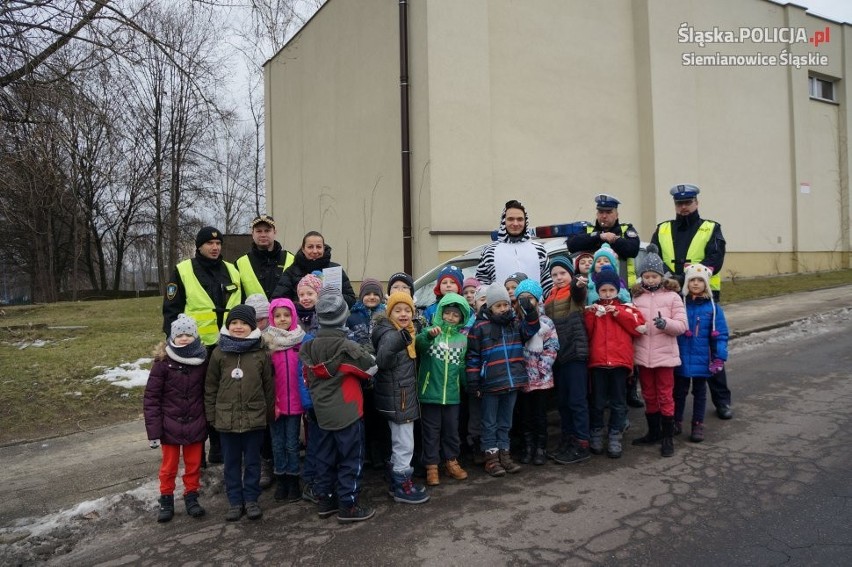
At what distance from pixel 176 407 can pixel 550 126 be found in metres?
11.0

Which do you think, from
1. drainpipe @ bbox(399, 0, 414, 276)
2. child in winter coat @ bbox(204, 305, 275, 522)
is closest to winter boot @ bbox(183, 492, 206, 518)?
child in winter coat @ bbox(204, 305, 275, 522)

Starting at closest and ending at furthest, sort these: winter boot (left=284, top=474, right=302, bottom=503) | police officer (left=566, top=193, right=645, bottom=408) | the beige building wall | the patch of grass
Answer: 1. winter boot (left=284, top=474, right=302, bottom=503)
2. police officer (left=566, top=193, right=645, bottom=408)
3. the patch of grass
4. the beige building wall

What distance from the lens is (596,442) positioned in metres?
4.72

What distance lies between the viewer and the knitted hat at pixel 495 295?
4.41 meters

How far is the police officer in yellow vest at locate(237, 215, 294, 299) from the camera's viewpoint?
5.07 metres

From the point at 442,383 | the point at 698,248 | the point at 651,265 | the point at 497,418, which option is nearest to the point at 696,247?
the point at 698,248

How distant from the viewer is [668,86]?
1451cm

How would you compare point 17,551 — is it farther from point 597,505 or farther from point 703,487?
point 703,487

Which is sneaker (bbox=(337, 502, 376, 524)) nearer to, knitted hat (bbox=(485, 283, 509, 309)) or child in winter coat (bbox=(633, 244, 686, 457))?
knitted hat (bbox=(485, 283, 509, 309))

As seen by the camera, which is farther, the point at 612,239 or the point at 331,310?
the point at 612,239

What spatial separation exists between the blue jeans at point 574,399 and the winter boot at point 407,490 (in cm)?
138

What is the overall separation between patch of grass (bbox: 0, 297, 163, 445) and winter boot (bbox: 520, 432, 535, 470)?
4.42m

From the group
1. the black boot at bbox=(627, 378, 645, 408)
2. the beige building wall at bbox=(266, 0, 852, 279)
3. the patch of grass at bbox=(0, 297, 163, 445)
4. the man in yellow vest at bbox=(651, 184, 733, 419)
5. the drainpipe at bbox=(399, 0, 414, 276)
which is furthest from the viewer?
the drainpipe at bbox=(399, 0, 414, 276)

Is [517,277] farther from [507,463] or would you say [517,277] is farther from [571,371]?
[507,463]
